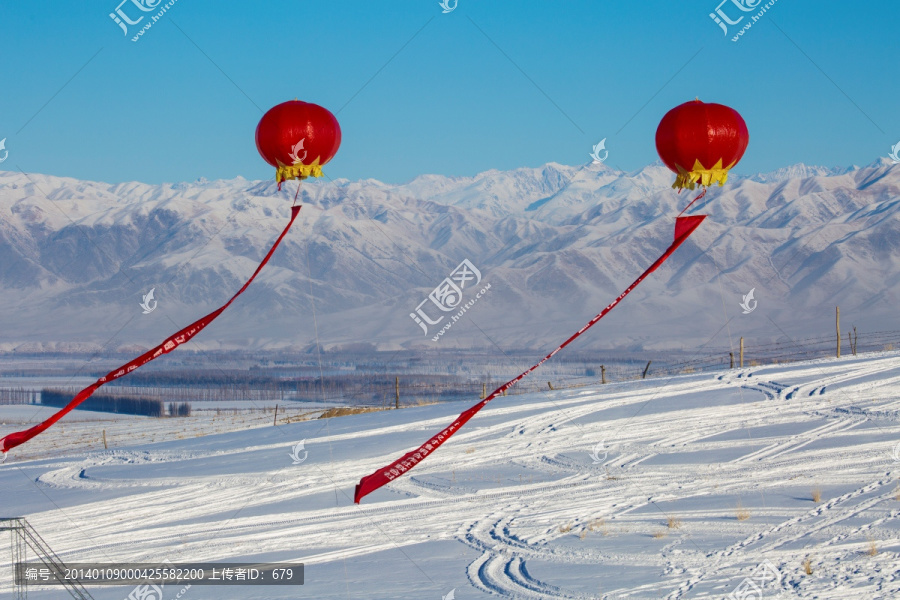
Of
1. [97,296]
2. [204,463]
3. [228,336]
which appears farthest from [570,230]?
[204,463]

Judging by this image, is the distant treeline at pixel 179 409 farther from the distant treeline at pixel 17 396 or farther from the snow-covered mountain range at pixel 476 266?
the snow-covered mountain range at pixel 476 266

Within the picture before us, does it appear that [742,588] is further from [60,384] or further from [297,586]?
[60,384]

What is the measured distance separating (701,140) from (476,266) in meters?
146
